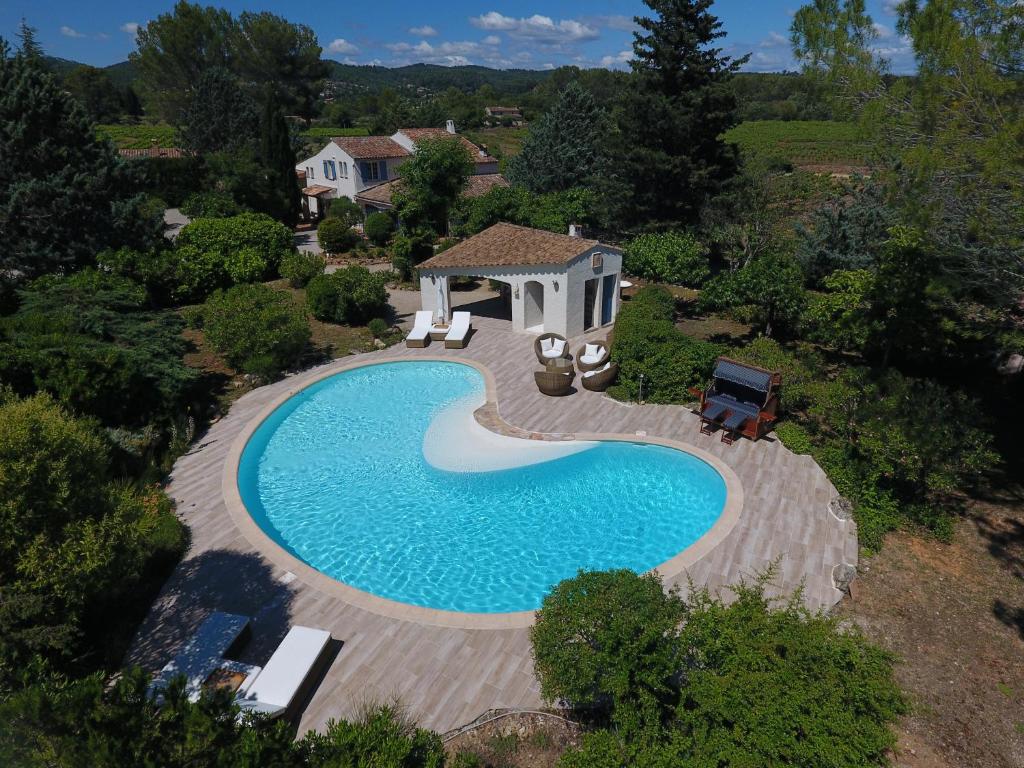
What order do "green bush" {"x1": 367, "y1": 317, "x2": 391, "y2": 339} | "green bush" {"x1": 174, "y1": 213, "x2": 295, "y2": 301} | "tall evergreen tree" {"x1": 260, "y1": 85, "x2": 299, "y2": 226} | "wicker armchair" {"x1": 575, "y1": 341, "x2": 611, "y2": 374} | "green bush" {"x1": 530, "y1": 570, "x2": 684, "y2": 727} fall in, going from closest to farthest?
1. "green bush" {"x1": 530, "y1": 570, "x2": 684, "y2": 727}
2. "wicker armchair" {"x1": 575, "y1": 341, "x2": 611, "y2": 374}
3. "green bush" {"x1": 367, "y1": 317, "x2": 391, "y2": 339}
4. "green bush" {"x1": 174, "y1": 213, "x2": 295, "y2": 301}
5. "tall evergreen tree" {"x1": 260, "y1": 85, "x2": 299, "y2": 226}

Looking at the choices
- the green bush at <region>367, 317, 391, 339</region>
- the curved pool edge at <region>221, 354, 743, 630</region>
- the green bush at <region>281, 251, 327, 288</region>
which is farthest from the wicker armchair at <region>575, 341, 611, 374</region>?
the green bush at <region>281, 251, 327, 288</region>

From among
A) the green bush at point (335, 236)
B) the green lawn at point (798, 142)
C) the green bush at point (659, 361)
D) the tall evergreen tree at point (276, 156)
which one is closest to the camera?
the green bush at point (659, 361)

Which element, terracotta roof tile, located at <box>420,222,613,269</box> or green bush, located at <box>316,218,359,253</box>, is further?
green bush, located at <box>316,218,359,253</box>

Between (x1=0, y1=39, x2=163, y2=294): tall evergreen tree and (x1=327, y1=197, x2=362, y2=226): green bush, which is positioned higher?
(x1=0, y1=39, x2=163, y2=294): tall evergreen tree

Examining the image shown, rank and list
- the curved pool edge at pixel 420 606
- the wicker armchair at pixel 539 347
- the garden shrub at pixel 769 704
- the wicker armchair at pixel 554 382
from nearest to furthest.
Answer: the garden shrub at pixel 769 704, the curved pool edge at pixel 420 606, the wicker armchair at pixel 554 382, the wicker armchair at pixel 539 347

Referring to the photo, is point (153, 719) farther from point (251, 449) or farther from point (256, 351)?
point (256, 351)

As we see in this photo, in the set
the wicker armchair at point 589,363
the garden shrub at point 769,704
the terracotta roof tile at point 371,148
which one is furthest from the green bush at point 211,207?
the garden shrub at point 769,704

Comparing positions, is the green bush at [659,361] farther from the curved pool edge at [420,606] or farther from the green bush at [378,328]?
the green bush at [378,328]

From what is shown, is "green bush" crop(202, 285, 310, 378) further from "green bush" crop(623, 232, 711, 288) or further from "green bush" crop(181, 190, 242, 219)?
"green bush" crop(181, 190, 242, 219)

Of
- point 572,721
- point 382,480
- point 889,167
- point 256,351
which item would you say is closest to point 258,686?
point 572,721
